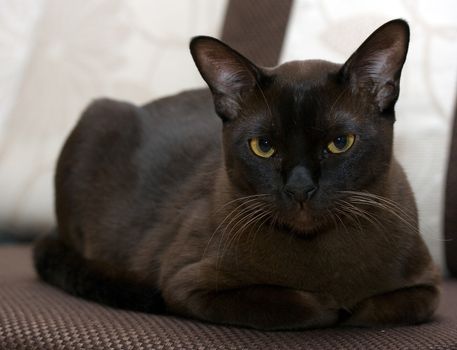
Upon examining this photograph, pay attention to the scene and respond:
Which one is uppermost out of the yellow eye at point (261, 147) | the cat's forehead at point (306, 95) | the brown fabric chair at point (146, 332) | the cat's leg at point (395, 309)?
the cat's forehead at point (306, 95)

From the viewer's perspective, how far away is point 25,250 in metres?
1.98

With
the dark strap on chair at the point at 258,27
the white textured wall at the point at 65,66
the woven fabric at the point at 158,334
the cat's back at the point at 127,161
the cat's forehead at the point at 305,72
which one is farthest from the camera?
the white textured wall at the point at 65,66

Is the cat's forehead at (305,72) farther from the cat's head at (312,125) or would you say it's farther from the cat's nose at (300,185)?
the cat's nose at (300,185)

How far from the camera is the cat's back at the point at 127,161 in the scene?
1585 mm

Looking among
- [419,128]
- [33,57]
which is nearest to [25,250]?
[33,57]

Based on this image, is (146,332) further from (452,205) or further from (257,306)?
(452,205)

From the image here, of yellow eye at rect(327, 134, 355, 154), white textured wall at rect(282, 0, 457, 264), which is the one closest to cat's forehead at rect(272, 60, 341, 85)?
yellow eye at rect(327, 134, 355, 154)

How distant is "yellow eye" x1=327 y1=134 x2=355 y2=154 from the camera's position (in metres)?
1.11

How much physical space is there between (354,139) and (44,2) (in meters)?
1.40

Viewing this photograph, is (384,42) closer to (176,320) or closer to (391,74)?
(391,74)

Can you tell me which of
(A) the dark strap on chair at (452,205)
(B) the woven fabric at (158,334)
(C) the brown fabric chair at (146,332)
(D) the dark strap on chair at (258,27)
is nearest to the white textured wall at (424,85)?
(A) the dark strap on chair at (452,205)

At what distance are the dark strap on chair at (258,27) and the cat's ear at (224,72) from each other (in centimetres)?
57

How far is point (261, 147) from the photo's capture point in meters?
1.16

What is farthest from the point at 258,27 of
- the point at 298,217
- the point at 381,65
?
the point at 298,217
